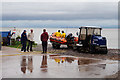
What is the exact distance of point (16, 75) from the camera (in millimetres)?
9172

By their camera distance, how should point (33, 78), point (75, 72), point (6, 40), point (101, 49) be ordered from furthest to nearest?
1. point (6, 40)
2. point (101, 49)
3. point (75, 72)
4. point (33, 78)

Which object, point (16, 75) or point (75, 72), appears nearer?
point (16, 75)

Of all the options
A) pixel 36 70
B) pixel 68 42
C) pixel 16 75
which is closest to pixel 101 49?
pixel 68 42

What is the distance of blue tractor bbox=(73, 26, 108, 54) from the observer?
17531 mm

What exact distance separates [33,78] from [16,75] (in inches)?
34.8

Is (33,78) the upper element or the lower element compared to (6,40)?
lower

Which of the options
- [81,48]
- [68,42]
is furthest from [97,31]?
[68,42]

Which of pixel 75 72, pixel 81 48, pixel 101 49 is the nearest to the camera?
pixel 75 72

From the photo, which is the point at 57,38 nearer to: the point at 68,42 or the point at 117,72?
the point at 68,42

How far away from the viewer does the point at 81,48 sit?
19.7 metres

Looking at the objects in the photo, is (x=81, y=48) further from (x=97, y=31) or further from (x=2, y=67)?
(x=2, y=67)

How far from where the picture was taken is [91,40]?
18.0 meters

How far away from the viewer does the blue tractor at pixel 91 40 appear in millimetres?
17531

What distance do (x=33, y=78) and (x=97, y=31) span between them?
430 inches
